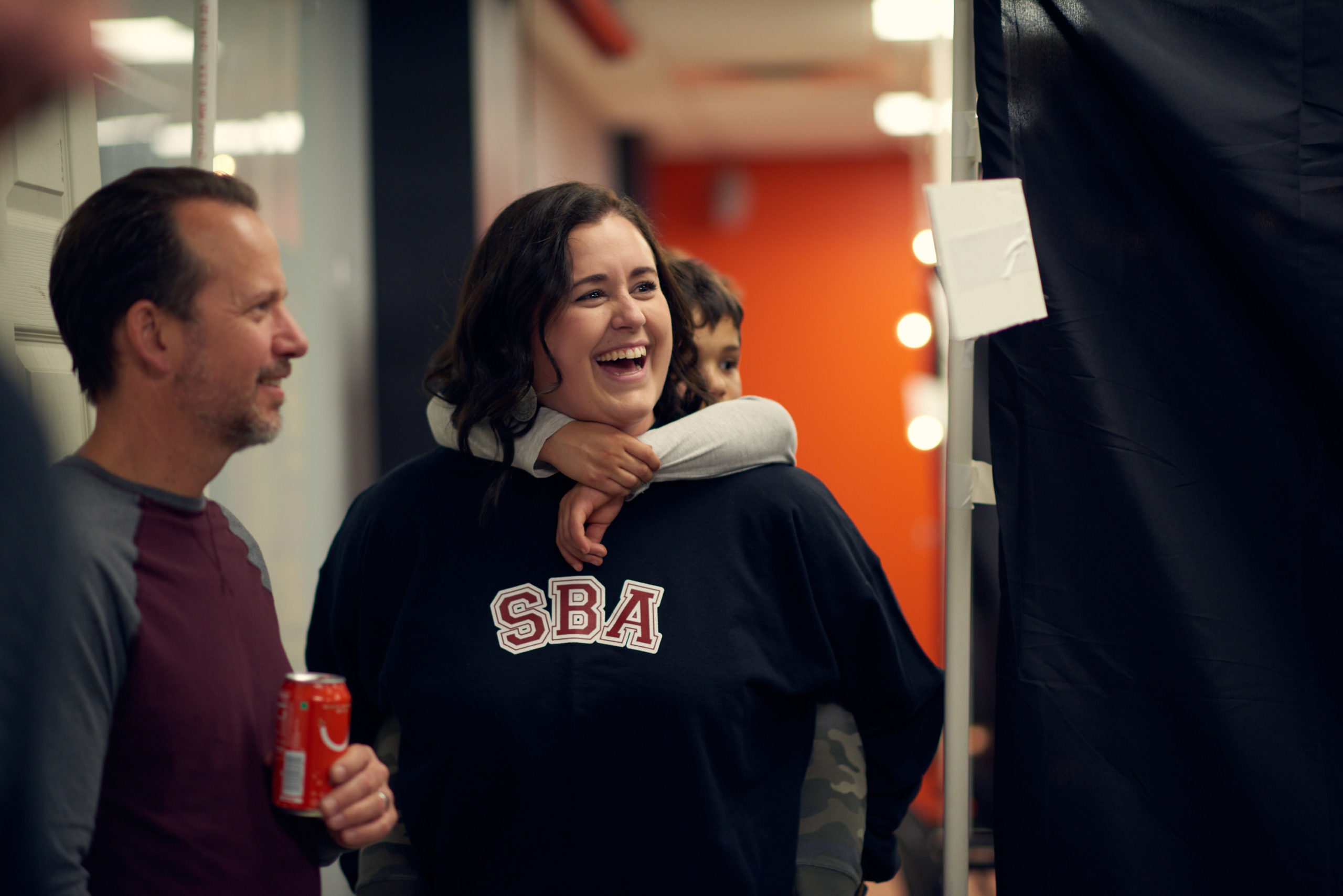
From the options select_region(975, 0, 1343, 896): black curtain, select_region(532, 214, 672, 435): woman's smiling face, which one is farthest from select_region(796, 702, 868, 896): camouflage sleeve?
select_region(532, 214, 672, 435): woman's smiling face

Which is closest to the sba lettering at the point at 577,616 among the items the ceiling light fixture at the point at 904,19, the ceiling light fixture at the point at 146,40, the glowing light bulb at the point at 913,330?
the ceiling light fixture at the point at 146,40

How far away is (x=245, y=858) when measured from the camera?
3.48 ft

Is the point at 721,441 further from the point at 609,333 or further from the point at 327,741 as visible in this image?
the point at 327,741

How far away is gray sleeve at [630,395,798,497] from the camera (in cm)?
144

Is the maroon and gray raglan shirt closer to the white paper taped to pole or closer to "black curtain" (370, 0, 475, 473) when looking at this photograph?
the white paper taped to pole

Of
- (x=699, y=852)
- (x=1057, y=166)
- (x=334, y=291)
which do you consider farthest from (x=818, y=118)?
(x=699, y=852)

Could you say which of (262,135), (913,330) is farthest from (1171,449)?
(913,330)

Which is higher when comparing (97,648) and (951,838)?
(97,648)

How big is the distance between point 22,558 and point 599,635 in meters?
0.72

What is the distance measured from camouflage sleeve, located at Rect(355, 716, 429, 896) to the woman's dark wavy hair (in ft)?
1.58

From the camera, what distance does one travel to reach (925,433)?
5648 mm

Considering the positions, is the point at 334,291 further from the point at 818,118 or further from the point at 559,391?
the point at 818,118

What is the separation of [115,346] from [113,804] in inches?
17.6

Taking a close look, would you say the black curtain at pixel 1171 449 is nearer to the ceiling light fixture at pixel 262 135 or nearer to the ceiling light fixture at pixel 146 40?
the ceiling light fixture at pixel 146 40
